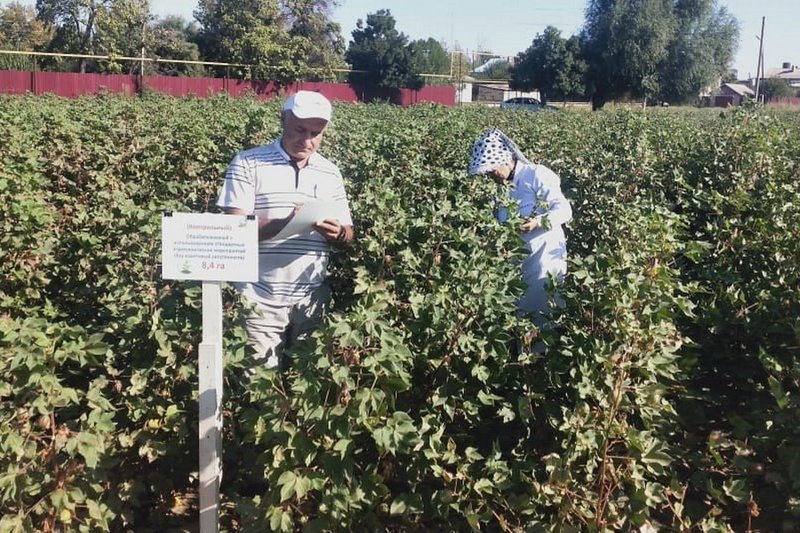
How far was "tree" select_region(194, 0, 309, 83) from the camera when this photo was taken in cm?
3572

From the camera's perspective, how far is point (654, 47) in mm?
42844

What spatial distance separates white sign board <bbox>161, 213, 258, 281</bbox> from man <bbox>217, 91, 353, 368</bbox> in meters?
0.31

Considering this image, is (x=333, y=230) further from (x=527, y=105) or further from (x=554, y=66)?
(x=554, y=66)

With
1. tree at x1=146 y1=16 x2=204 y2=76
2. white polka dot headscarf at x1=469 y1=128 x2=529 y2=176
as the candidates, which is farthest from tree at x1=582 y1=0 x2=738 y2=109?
white polka dot headscarf at x1=469 y1=128 x2=529 y2=176

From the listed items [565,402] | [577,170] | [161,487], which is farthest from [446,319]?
[577,170]

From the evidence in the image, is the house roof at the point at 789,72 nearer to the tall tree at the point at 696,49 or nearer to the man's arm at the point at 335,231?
the tall tree at the point at 696,49

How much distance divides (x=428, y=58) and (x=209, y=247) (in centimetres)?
5331

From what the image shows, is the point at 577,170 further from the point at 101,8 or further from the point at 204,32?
the point at 204,32

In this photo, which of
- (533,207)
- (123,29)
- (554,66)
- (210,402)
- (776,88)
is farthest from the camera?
(776,88)

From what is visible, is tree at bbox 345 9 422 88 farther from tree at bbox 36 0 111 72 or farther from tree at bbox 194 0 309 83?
tree at bbox 36 0 111 72

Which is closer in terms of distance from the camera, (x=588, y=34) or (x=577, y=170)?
(x=577, y=170)

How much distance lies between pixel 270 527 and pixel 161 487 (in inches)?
23.6

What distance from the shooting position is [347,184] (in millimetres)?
4668

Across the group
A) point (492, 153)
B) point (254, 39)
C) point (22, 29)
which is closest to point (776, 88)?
point (254, 39)
